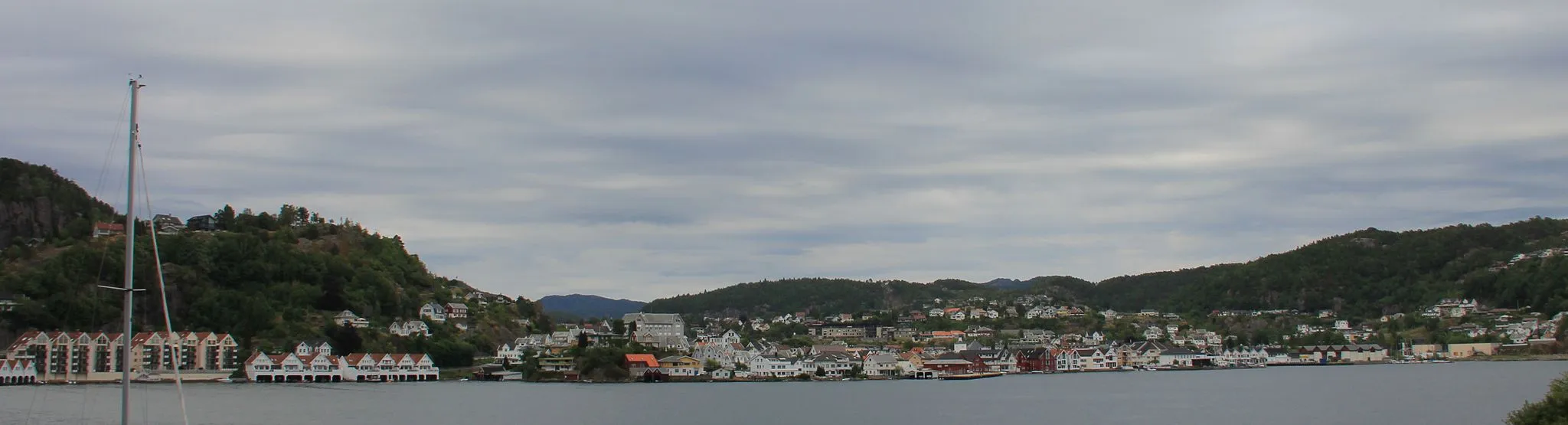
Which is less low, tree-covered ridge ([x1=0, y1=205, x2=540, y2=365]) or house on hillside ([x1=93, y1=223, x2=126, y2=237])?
house on hillside ([x1=93, y1=223, x2=126, y2=237])

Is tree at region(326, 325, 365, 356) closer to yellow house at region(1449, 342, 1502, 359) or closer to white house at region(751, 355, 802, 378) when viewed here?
white house at region(751, 355, 802, 378)

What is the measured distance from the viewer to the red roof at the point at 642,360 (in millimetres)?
79250

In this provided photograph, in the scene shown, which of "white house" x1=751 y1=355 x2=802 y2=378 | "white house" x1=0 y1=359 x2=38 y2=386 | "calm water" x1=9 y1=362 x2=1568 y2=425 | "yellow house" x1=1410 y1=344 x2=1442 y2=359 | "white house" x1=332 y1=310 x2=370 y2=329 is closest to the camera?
"calm water" x1=9 y1=362 x2=1568 y2=425

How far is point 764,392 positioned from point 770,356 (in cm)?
2452

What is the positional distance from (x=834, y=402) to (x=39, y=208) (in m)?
80.9

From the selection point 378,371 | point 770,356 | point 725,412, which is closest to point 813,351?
point 770,356

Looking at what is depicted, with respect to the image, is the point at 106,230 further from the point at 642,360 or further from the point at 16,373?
the point at 642,360

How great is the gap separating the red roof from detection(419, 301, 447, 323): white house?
25116mm

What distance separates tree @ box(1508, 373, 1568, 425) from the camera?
19828 mm

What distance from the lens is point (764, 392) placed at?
64.0 meters

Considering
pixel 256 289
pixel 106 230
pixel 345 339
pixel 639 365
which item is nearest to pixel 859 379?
pixel 639 365

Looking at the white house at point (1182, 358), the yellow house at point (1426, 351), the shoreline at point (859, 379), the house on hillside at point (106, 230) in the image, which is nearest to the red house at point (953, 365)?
the shoreline at point (859, 379)

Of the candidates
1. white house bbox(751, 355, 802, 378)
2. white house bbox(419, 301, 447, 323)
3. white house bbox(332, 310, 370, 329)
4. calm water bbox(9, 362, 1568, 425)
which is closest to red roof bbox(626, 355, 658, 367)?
calm water bbox(9, 362, 1568, 425)

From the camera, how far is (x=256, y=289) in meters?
90.2
